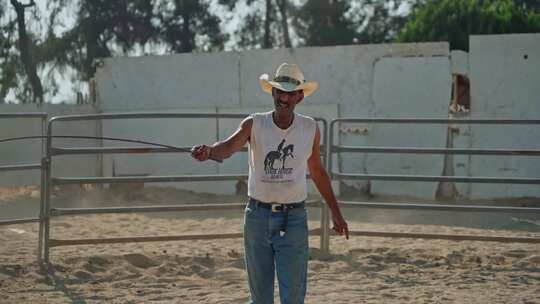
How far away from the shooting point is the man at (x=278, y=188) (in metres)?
4.29

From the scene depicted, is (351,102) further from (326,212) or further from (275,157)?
(275,157)

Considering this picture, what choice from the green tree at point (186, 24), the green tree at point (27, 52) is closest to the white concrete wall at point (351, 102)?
the green tree at point (27, 52)

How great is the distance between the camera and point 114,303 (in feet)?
19.4

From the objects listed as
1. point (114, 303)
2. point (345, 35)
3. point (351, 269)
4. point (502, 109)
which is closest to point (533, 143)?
point (502, 109)

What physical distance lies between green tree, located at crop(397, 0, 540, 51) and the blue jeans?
15608mm

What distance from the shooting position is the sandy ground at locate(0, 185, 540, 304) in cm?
611

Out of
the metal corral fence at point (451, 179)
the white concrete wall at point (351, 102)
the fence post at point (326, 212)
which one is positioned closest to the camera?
the metal corral fence at point (451, 179)

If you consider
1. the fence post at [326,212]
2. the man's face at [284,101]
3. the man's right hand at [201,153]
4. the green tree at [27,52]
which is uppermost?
the green tree at [27,52]

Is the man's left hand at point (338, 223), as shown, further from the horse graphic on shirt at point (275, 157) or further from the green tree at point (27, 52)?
the green tree at point (27, 52)

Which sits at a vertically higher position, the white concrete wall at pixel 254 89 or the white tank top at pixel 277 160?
the white concrete wall at pixel 254 89

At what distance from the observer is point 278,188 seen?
4.30m

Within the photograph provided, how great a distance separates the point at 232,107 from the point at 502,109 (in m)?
4.46

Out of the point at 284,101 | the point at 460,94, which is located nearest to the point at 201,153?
the point at 284,101

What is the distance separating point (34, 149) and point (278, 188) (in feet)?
31.4
